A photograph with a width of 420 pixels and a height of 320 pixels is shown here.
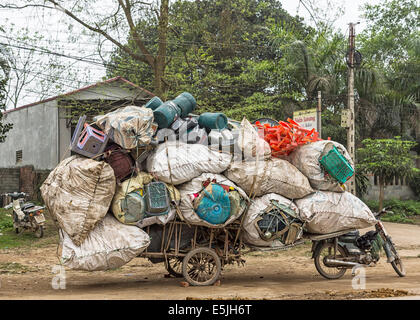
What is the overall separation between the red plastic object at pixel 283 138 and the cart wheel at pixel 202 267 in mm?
1761

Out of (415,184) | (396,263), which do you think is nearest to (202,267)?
(396,263)

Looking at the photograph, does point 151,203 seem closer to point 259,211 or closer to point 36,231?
point 259,211

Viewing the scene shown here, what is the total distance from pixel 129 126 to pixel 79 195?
3.55 feet

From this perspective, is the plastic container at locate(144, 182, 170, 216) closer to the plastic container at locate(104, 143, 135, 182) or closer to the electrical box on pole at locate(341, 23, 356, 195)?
the plastic container at locate(104, 143, 135, 182)

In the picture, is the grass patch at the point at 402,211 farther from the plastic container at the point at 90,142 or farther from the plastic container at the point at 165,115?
the plastic container at the point at 90,142

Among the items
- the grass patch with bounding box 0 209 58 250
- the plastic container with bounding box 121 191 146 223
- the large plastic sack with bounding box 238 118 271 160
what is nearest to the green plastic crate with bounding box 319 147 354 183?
the large plastic sack with bounding box 238 118 271 160

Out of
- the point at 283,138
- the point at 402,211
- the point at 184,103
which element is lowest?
the point at 402,211

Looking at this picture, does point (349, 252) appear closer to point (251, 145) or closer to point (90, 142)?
point (251, 145)

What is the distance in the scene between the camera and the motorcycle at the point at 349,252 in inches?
310

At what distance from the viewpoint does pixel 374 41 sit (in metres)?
28.2

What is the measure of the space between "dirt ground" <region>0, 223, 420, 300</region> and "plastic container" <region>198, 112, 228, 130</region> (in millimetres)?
2269

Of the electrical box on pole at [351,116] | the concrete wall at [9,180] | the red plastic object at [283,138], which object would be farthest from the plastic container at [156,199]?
the concrete wall at [9,180]

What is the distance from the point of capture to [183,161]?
22.0 feet

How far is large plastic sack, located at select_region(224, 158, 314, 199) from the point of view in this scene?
6.97 m
